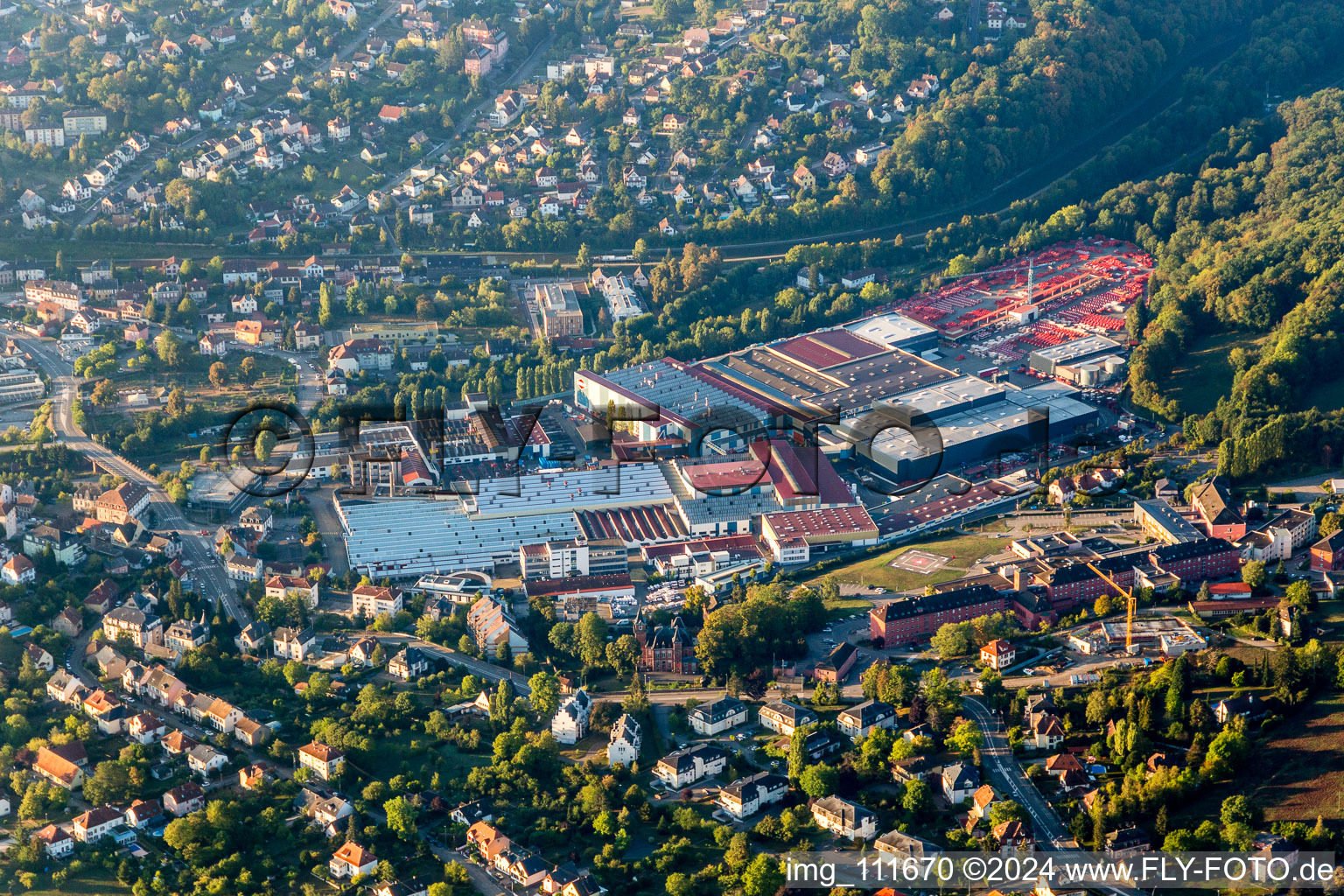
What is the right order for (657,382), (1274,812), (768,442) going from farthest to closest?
(657,382)
(768,442)
(1274,812)

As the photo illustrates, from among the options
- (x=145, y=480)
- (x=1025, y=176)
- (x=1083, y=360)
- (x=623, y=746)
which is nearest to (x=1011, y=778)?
(x=623, y=746)

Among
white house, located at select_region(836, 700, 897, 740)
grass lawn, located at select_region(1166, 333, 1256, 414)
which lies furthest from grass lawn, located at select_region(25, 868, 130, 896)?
grass lawn, located at select_region(1166, 333, 1256, 414)

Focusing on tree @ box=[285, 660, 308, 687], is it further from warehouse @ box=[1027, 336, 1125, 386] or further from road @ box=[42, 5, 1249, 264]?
road @ box=[42, 5, 1249, 264]

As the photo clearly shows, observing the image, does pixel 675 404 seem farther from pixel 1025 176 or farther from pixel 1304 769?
pixel 1025 176

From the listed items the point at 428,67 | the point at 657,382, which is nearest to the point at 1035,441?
the point at 657,382

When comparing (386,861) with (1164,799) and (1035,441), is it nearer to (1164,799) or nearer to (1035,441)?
(1164,799)
